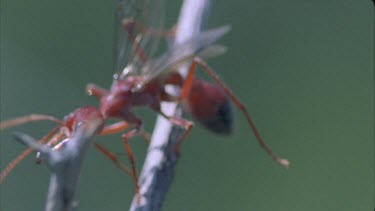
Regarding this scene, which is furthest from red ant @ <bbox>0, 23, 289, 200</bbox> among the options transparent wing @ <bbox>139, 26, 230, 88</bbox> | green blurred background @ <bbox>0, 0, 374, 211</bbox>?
green blurred background @ <bbox>0, 0, 374, 211</bbox>

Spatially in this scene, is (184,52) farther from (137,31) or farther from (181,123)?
(137,31)

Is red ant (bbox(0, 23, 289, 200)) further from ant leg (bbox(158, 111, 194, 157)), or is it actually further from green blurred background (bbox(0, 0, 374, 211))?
green blurred background (bbox(0, 0, 374, 211))

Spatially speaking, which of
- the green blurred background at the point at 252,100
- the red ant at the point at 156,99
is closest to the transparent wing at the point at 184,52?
the red ant at the point at 156,99

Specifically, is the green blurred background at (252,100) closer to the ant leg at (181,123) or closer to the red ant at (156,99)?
the red ant at (156,99)

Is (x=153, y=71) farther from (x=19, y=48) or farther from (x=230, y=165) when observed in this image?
(x=19, y=48)

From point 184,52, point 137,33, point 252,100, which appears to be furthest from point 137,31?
point 252,100
